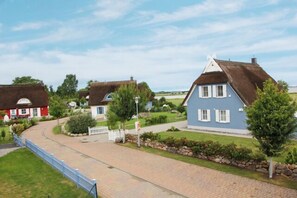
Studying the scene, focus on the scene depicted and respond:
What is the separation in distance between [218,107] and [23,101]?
119 feet

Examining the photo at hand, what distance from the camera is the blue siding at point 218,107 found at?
26.3 metres

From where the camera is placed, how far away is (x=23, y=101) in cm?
5159

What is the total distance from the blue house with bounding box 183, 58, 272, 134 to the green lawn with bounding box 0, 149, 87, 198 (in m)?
16.0

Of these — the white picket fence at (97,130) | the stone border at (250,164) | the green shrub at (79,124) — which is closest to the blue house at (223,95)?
the white picket fence at (97,130)

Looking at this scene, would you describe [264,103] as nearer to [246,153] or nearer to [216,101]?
[246,153]

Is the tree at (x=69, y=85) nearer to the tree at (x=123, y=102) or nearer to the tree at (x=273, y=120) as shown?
the tree at (x=123, y=102)

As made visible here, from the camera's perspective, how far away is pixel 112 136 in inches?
1007

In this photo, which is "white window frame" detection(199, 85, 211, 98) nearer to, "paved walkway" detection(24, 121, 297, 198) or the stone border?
the stone border

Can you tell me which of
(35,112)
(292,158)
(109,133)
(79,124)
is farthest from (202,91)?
(35,112)

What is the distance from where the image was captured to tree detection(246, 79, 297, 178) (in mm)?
13242

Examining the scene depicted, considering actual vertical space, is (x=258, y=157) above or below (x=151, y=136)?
below

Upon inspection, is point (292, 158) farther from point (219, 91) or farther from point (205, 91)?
point (205, 91)

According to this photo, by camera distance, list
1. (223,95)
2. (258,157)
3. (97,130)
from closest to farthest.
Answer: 1. (258,157)
2. (223,95)
3. (97,130)

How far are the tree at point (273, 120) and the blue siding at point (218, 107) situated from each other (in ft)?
39.6
